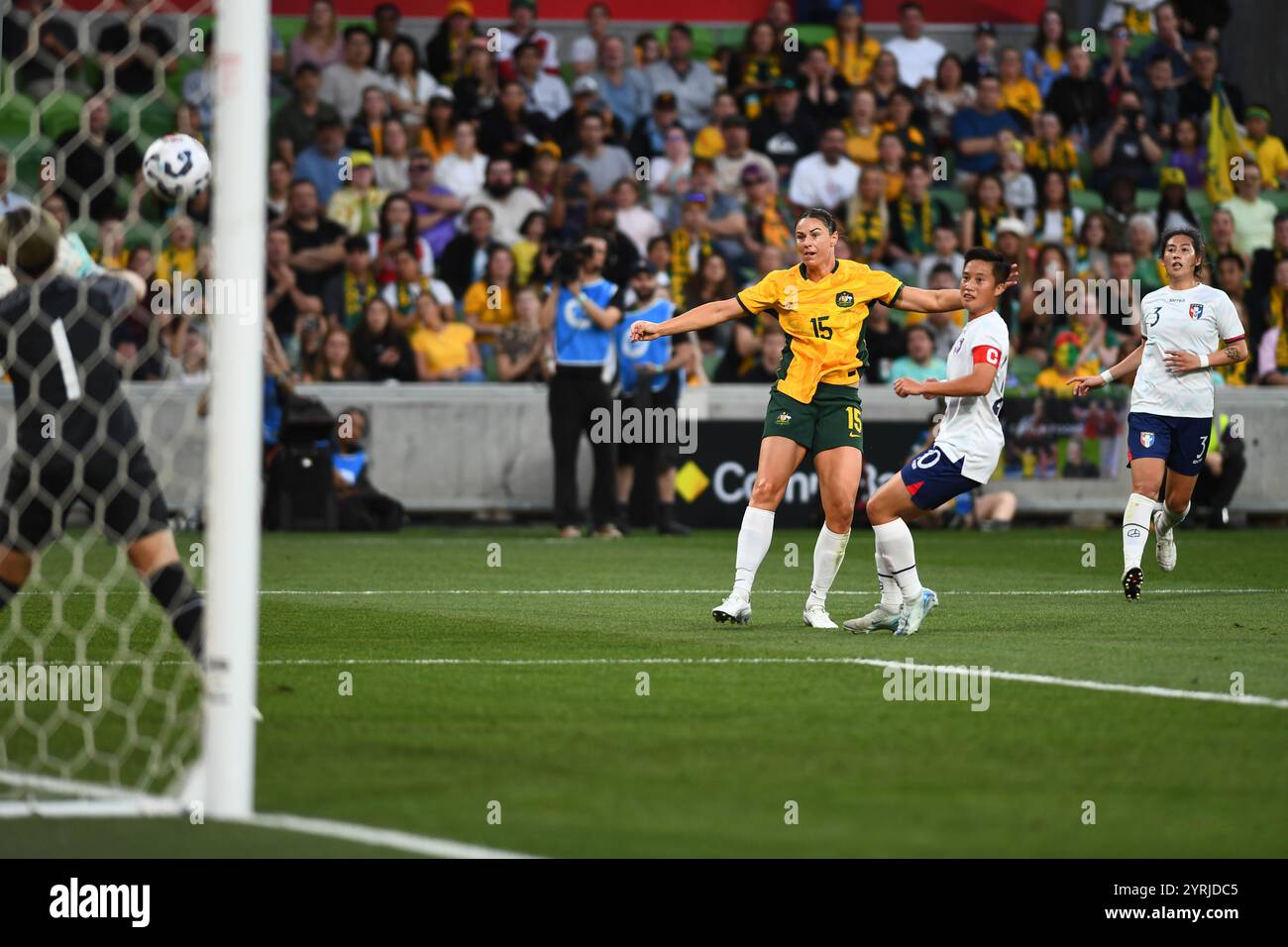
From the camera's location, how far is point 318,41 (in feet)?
70.4

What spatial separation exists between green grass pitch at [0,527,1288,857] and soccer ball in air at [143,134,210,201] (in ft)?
7.32

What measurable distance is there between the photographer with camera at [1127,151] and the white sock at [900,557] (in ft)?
46.8

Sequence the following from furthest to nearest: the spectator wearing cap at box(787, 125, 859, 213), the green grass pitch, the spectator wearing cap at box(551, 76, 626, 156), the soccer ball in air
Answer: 1. the spectator wearing cap at box(551, 76, 626, 156)
2. the spectator wearing cap at box(787, 125, 859, 213)
3. the soccer ball in air
4. the green grass pitch

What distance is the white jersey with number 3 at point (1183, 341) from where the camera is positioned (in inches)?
480

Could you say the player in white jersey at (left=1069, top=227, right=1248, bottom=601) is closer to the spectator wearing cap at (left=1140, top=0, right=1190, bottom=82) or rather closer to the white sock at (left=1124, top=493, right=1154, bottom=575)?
the white sock at (left=1124, top=493, right=1154, bottom=575)

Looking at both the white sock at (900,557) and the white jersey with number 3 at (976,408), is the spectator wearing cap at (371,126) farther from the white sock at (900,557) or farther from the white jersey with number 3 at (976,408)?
the white sock at (900,557)

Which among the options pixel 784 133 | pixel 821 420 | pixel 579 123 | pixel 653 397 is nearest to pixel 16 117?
pixel 579 123

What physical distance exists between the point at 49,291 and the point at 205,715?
246cm

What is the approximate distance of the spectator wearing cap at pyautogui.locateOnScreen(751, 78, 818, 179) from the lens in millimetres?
21906

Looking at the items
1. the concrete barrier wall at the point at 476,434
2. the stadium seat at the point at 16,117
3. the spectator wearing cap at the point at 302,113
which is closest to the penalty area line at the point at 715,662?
the concrete barrier wall at the point at 476,434

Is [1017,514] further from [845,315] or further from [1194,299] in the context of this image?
[845,315]

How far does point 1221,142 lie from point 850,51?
4493mm

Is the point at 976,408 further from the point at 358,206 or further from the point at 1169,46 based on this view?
the point at 1169,46

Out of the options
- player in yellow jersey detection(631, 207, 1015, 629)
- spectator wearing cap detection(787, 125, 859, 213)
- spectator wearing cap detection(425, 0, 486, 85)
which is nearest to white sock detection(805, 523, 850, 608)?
player in yellow jersey detection(631, 207, 1015, 629)
